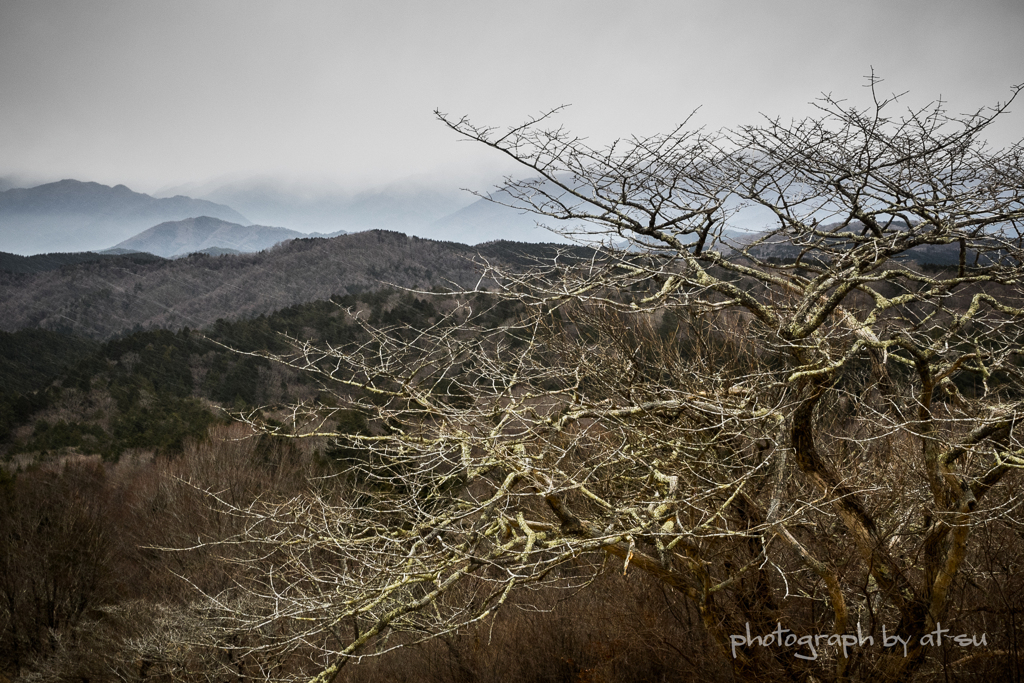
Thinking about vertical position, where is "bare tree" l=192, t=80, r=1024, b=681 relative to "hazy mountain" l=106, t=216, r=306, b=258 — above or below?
below

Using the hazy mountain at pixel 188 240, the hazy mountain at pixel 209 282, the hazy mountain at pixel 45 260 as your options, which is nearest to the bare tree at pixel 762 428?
the hazy mountain at pixel 209 282

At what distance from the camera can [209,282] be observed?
257ft

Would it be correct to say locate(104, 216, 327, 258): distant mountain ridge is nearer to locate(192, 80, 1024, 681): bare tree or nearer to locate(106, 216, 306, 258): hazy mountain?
locate(106, 216, 306, 258): hazy mountain

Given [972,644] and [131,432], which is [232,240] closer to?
[131,432]

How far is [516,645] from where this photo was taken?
1019 centimetres

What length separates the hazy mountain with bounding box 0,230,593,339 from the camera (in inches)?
2699

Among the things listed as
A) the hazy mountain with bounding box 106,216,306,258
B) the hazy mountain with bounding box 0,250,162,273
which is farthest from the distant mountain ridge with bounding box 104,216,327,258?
the hazy mountain with bounding box 0,250,162,273

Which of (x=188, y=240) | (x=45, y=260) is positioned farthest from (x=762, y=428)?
(x=188, y=240)

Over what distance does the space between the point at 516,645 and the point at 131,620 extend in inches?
402

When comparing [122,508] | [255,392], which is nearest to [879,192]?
[122,508]

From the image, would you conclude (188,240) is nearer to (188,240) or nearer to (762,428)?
(188,240)

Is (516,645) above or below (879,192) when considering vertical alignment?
below

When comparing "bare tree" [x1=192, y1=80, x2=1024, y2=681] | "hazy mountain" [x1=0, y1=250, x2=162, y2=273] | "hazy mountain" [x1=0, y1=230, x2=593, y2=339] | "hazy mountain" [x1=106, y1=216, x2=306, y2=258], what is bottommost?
"bare tree" [x1=192, y1=80, x2=1024, y2=681]

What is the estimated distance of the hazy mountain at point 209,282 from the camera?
6856cm
